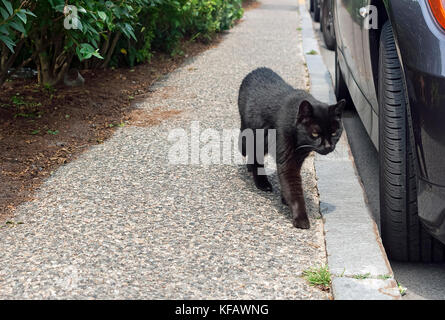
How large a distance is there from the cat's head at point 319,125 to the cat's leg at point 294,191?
20cm

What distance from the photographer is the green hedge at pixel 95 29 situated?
4.65 m

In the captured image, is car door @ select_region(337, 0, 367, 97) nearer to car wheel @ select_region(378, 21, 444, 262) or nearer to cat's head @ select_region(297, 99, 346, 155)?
cat's head @ select_region(297, 99, 346, 155)

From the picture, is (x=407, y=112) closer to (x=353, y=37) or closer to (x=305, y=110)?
(x=305, y=110)

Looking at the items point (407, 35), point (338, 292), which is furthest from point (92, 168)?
point (407, 35)

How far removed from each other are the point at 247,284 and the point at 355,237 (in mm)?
893

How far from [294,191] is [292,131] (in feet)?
1.32

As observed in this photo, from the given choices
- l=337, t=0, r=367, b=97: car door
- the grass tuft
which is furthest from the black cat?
the grass tuft

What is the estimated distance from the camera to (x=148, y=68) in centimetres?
827

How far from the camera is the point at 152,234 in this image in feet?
11.9

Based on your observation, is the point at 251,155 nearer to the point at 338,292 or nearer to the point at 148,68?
the point at 338,292
